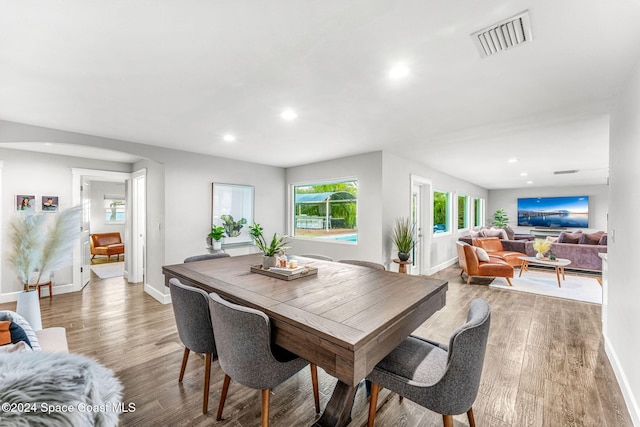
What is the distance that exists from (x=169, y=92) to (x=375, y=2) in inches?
68.6

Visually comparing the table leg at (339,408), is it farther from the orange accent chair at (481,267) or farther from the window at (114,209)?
the window at (114,209)

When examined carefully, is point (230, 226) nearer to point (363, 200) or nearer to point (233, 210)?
point (233, 210)

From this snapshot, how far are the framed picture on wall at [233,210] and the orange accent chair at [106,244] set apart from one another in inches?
187

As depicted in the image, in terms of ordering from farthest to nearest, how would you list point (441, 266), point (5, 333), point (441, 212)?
1. point (441, 212)
2. point (441, 266)
3. point (5, 333)

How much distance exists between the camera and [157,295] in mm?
4145

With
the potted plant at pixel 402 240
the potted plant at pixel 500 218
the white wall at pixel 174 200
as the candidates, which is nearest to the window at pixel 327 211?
the potted plant at pixel 402 240

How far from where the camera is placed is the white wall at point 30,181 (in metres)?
3.99

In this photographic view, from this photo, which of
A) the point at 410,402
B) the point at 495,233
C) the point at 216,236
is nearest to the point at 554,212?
the point at 495,233

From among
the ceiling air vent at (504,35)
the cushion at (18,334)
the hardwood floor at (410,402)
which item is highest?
the ceiling air vent at (504,35)

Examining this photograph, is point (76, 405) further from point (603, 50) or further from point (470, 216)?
point (470, 216)

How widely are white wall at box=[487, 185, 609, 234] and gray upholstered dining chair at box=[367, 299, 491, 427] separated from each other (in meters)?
10.2

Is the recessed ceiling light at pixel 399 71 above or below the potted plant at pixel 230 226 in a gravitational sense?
above

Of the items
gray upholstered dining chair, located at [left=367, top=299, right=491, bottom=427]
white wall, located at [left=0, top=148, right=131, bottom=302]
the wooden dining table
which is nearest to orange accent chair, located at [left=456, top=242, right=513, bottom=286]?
the wooden dining table

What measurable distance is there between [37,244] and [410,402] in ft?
10.5
